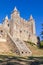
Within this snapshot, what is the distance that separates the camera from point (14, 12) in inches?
2500

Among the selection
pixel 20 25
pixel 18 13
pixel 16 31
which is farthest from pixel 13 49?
pixel 18 13

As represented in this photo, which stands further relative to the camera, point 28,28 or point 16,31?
point 28,28

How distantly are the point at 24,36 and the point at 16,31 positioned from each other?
4.38 meters

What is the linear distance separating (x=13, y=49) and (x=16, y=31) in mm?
19276

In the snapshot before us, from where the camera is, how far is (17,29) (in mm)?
58469

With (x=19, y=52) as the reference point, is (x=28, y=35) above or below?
above

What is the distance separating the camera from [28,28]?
6744cm

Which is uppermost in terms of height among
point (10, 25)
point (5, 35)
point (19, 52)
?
point (10, 25)

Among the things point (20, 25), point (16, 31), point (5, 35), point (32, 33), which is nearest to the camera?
point (5, 35)

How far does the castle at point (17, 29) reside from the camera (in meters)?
54.8

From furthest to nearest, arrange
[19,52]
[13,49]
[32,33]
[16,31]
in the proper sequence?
1. [32,33]
2. [16,31]
3. [13,49]
4. [19,52]

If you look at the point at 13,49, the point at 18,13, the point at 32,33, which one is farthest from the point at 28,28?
the point at 13,49

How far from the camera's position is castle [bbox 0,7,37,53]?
54.8 metres

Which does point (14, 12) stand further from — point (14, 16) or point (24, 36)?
point (24, 36)
